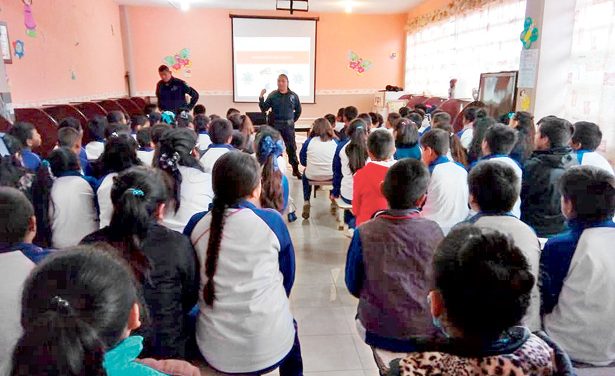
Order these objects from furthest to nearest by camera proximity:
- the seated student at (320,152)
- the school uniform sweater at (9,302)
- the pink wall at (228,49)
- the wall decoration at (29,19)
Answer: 1. the pink wall at (228,49)
2. the wall decoration at (29,19)
3. the seated student at (320,152)
4. the school uniform sweater at (9,302)

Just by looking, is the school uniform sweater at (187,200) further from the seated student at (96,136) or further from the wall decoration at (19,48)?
the wall decoration at (19,48)

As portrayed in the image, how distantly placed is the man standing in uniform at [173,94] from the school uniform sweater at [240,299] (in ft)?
16.3

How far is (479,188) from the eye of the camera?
63.9 inches

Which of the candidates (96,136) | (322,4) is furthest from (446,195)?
(322,4)

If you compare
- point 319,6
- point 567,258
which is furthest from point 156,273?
point 319,6

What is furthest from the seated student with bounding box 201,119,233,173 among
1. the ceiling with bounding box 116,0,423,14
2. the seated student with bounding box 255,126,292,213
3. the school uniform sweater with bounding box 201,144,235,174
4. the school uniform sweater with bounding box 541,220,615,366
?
the ceiling with bounding box 116,0,423,14

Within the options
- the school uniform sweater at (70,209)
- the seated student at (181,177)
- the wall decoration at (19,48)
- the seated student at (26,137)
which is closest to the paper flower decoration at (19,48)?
the wall decoration at (19,48)

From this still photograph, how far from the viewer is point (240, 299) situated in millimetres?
1422

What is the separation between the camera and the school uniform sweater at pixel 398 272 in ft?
4.99

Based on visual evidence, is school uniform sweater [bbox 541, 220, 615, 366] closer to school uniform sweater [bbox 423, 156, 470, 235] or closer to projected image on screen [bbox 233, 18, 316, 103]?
school uniform sweater [bbox 423, 156, 470, 235]

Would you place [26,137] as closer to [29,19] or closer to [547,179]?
[29,19]

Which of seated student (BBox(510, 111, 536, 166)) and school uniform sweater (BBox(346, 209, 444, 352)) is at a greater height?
seated student (BBox(510, 111, 536, 166))

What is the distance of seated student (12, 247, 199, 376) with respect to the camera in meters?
0.66

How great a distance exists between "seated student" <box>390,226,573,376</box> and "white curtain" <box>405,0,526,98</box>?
5.43 metres
